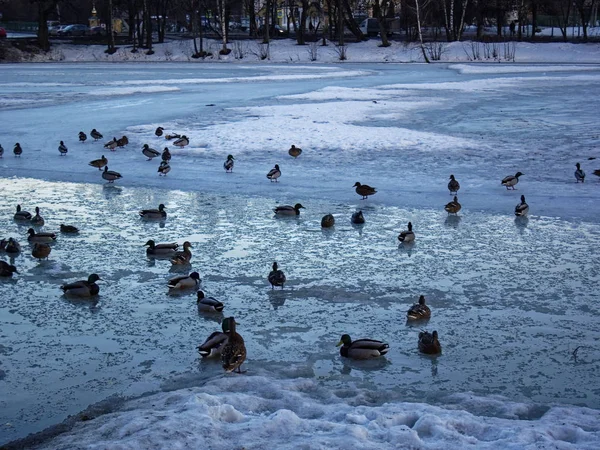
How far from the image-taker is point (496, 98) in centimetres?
2706

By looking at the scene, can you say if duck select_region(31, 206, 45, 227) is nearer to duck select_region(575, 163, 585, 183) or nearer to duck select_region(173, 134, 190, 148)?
duck select_region(173, 134, 190, 148)

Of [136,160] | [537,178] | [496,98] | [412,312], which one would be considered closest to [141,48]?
[496,98]

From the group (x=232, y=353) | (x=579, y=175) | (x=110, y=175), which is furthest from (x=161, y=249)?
(x=579, y=175)

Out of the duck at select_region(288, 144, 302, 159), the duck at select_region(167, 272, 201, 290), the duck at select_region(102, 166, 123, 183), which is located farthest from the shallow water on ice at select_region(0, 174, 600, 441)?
the duck at select_region(288, 144, 302, 159)

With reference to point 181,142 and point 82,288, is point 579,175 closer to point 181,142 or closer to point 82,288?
point 181,142

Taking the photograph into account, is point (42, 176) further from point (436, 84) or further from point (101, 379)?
point (436, 84)

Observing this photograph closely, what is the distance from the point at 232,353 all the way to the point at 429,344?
154 centimetres

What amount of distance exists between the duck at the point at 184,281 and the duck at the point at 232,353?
203cm

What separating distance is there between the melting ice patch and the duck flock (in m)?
0.68

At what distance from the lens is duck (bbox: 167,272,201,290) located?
26.8 ft

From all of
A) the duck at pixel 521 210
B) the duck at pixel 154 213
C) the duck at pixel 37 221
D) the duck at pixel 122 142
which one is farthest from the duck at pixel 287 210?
the duck at pixel 122 142

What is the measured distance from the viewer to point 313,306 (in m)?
7.76

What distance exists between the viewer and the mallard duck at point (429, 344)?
647cm

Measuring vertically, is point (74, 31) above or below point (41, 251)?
above
